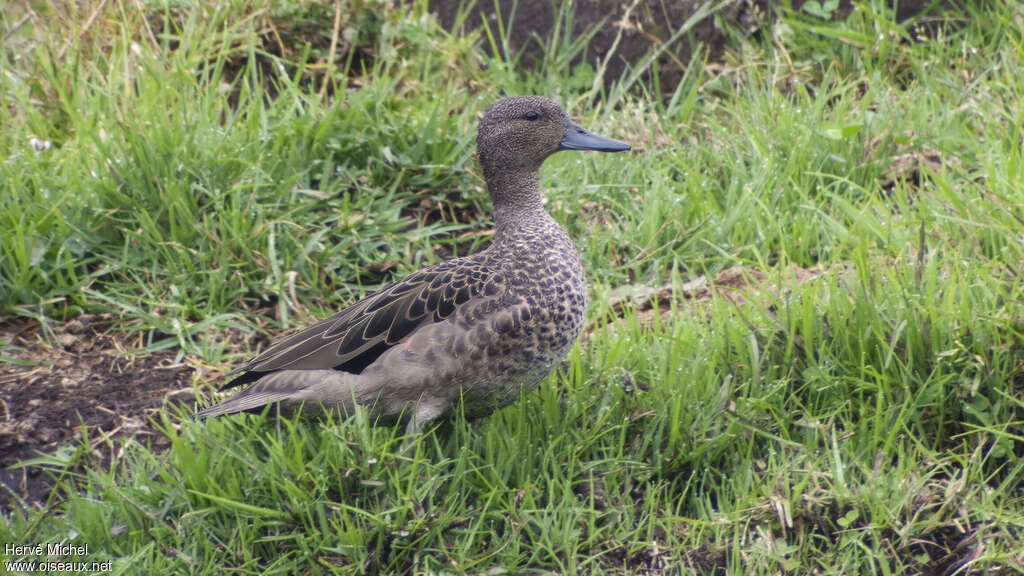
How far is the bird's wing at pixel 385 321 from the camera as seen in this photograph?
3.05m

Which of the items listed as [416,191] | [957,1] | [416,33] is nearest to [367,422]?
[416,191]

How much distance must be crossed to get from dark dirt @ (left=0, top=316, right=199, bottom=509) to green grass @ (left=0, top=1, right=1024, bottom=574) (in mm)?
74

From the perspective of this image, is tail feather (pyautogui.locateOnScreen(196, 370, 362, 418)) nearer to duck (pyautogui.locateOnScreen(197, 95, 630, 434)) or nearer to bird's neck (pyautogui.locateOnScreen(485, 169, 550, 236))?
duck (pyautogui.locateOnScreen(197, 95, 630, 434))

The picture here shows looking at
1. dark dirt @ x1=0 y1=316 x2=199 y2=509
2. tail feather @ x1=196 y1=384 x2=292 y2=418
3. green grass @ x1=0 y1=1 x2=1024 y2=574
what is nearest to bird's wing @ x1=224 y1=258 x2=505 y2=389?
tail feather @ x1=196 y1=384 x2=292 y2=418

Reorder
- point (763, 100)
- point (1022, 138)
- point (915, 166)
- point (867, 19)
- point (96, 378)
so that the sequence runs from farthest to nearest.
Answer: point (867, 19) → point (763, 100) → point (915, 166) → point (1022, 138) → point (96, 378)

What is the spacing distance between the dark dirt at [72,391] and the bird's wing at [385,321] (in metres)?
0.52

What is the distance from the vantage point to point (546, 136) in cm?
331

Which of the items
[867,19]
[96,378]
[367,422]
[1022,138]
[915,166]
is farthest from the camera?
[867,19]

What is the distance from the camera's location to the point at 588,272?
4273 millimetres

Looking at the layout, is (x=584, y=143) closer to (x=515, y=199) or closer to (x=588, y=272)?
(x=515, y=199)

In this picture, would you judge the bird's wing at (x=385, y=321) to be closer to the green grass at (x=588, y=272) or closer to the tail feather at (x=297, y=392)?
the tail feather at (x=297, y=392)

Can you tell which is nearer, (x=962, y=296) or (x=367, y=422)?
(x=367, y=422)

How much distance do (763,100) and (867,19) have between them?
0.85 meters

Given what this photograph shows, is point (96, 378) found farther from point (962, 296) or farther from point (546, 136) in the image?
point (962, 296)
